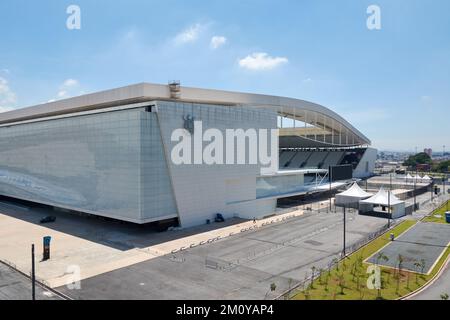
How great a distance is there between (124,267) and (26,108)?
37177mm

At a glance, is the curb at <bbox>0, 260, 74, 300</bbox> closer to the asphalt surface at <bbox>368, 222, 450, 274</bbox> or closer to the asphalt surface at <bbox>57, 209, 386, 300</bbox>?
the asphalt surface at <bbox>57, 209, 386, 300</bbox>

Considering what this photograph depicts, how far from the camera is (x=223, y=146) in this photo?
3725 cm

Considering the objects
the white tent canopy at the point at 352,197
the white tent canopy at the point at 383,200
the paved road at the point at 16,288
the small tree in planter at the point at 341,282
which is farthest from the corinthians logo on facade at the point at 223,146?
the small tree in planter at the point at 341,282

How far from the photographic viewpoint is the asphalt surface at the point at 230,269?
18219 millimetres

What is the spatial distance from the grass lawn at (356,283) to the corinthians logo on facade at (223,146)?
1698 centimetres

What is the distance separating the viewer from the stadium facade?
30734 mm

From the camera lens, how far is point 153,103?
3052 centimetres

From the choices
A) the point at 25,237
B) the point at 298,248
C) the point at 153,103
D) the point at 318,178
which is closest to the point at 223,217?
the point at 298,248

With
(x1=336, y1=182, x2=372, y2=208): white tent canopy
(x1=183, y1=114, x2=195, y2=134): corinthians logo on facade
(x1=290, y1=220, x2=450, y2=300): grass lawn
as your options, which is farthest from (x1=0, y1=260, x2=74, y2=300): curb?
(x1=336, y1=182, x2=372, y2=208): white tent canopy

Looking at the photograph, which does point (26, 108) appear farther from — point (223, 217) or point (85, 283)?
point (85, 283)

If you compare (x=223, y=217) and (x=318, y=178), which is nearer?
(x=223, y=217)

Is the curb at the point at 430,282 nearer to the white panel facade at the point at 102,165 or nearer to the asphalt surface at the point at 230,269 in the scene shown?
the asphalt surface at the point at 230,269

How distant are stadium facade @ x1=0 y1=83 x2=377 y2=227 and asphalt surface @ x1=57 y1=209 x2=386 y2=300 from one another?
6993 mm

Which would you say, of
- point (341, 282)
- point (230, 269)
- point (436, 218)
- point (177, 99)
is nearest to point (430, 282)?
point (341, 282)
